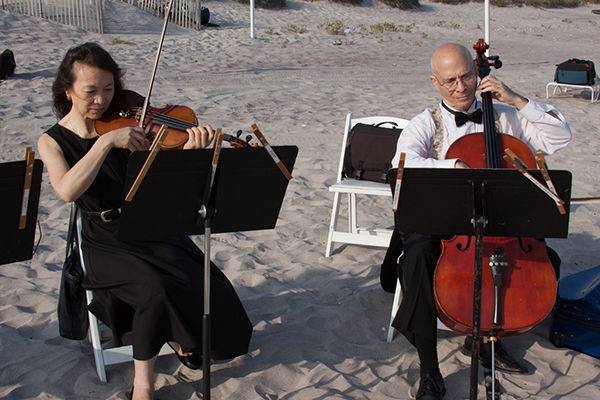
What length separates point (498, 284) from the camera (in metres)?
3.17

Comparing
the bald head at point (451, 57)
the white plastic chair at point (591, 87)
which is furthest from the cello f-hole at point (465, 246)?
the white plastic chair at point (591, 87)

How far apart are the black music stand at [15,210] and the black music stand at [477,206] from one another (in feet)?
4.10

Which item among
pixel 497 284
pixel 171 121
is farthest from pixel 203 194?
pixel 497 284

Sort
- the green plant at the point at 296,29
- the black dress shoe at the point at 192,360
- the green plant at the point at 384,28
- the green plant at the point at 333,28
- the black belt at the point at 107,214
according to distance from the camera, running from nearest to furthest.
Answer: the black belt at the point at 107,214 → the black dress shoe at the point at 192,360 → the green plant at the point at 296,29 → the green plant at the point at 333,28 → the green plant at the point at 384,28

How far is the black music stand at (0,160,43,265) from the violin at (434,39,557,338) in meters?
1.58

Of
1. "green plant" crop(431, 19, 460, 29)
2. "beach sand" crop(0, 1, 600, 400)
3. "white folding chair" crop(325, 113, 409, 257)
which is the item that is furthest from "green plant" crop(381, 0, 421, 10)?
"white folding chair" crop(325, 113, 409, 257)

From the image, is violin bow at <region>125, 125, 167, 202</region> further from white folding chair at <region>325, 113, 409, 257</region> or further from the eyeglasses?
white folding chair at <region>325, 113, 409, 257</region>

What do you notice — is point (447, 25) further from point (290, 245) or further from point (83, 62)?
point (83, 62)

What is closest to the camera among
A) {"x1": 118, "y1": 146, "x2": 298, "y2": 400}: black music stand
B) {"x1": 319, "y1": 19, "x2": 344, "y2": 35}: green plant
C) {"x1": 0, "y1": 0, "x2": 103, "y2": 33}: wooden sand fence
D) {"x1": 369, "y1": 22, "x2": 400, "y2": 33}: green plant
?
{"x1": 118, "y1": 146, "x2": 298, "y2": 400}: black music stand

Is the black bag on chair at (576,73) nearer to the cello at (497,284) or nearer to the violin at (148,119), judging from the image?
the cello at (497,284)

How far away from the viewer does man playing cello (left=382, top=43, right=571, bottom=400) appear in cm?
341

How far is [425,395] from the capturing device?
3.34m

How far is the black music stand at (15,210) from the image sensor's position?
2652 mm

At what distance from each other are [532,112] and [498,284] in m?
0.89
